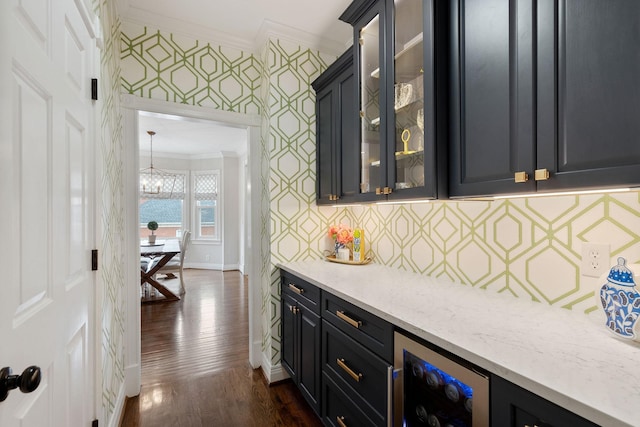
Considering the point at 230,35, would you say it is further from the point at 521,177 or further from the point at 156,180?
the point at 156,180

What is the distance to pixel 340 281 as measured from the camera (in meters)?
1.75

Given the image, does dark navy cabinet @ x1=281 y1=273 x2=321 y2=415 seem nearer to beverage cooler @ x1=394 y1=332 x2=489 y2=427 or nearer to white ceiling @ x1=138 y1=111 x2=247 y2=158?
beverage cooler @ x1=394 y1=332 x2=489 y2=427

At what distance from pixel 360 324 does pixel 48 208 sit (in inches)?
49.7

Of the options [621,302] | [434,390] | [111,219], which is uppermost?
[111,219]

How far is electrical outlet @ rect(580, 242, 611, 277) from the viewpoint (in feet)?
3.64

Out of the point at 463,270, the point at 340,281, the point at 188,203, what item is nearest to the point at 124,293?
the point at 340,281

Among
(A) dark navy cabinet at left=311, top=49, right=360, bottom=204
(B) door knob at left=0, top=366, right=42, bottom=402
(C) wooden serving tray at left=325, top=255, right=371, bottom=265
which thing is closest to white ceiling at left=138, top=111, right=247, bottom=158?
(A) dark navy cabinet at left=311, top=49, right=360, bottom=204

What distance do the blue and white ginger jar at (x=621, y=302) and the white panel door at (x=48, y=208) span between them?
167cm

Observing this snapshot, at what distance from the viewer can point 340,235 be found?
2477 mm

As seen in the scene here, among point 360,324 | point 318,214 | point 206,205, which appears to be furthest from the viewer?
point 206,205

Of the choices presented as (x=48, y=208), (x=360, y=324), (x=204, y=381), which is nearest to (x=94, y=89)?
(x=48, y=208)

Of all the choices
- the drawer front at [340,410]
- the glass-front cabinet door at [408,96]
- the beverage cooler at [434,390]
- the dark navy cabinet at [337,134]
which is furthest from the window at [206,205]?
the beverage cooler at [434,390]

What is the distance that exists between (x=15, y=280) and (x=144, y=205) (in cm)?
711

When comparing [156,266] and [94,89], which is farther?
[156,266]
